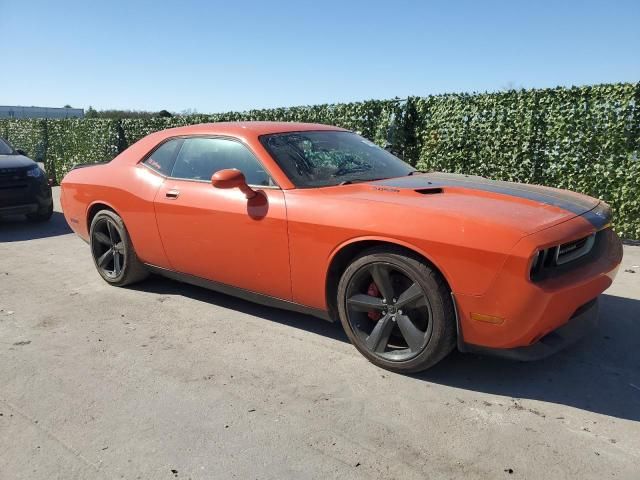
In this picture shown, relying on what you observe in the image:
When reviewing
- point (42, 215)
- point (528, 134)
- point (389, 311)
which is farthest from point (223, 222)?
point (42, 215)

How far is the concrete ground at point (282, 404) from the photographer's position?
233 cm

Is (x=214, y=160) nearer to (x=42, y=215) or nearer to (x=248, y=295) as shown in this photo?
(x=248, y=295)

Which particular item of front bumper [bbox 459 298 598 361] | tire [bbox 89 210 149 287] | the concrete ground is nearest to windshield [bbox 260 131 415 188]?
the concrete ground

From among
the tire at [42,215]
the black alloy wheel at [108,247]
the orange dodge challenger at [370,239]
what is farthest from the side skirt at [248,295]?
the tire at [42,215]

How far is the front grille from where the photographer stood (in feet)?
8.72

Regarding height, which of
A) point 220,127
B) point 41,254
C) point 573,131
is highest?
point 220,127

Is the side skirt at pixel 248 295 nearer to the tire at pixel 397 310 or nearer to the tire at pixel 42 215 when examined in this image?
the tire at pixel 397 310

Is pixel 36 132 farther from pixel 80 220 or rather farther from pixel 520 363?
pixel 520 363

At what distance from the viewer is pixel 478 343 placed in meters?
2.80

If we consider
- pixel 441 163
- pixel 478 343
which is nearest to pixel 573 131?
pixel 441 163

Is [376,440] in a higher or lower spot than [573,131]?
lower

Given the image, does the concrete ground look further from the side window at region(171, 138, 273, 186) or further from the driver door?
the side window at region(171, 138, 273, 186)

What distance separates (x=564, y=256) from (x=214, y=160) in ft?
8.30

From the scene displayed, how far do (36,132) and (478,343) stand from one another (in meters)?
17.2
